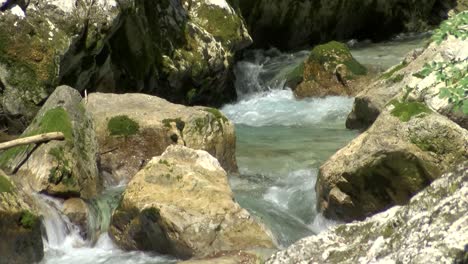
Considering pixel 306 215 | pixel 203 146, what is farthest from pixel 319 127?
pixel 306 215

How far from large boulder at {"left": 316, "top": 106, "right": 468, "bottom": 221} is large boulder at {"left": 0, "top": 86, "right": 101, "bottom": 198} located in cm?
308

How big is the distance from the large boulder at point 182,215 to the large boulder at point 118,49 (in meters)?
4.61

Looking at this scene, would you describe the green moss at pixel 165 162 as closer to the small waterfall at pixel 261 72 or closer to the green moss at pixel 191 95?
the green moss at pixel 191 95

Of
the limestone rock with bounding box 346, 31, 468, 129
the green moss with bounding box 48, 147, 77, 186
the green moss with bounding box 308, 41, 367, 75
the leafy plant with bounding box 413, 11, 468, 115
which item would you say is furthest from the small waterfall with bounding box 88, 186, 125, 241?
the green moss with bounding box 308, 41, 367, 75

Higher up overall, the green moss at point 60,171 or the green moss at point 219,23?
the green moss at point 219,23

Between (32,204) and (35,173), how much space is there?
0.88 m

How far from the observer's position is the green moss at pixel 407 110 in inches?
378

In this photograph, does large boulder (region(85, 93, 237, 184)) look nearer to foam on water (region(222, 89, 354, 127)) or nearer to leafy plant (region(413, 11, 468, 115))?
foam on water (region(222, 89, 354, 127))

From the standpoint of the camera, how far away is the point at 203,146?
37.4 ft

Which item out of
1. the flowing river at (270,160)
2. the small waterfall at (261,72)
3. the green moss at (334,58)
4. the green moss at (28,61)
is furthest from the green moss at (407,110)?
the small waterfall at (261,72)

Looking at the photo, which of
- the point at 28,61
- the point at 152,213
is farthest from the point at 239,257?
the point at 28,61

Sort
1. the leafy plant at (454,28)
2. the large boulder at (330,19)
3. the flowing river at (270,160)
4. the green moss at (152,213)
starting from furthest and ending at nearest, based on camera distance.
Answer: the large boulder at (330,19) < the flowing river at (270,160) < the green moss at (152,213) < the leafy plant at (454,28)

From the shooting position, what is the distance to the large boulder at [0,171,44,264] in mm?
7879

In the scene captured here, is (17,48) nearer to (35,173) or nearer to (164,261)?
(35,173)
